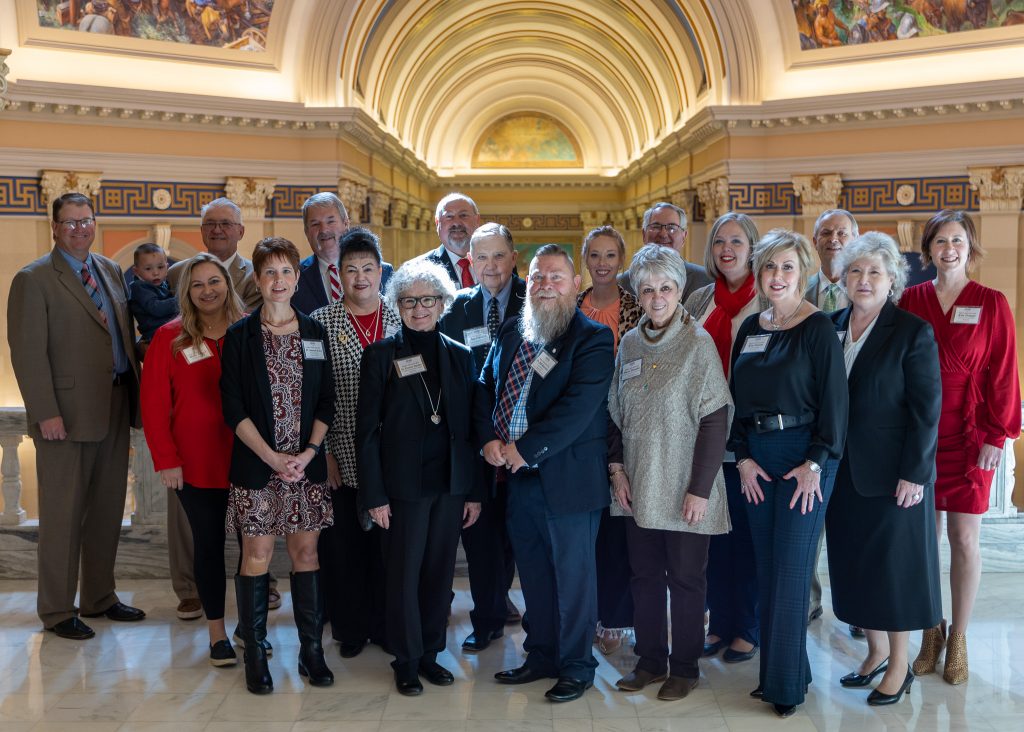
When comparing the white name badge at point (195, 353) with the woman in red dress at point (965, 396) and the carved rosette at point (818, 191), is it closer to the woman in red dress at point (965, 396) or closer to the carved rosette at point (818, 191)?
the woman in red dress at point (965, 396)

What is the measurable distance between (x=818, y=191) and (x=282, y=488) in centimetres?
1243

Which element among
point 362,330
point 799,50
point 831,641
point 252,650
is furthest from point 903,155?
point 252,650

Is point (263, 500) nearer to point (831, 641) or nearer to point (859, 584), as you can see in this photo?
point (859, 584)

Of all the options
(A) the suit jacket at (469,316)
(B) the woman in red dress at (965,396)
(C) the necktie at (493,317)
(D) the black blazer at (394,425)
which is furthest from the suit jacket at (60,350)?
(B) the woman in red dress at (965,396)

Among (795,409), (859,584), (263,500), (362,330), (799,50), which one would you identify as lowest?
(859,584)

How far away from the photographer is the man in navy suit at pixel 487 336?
15.6 feet

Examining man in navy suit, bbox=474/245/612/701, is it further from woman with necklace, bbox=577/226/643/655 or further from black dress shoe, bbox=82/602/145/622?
black dress shoe, bbox=82/602/145/622

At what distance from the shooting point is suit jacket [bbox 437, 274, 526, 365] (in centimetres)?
484

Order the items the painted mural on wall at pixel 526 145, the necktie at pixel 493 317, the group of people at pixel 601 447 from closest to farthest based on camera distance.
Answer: the group of people at pixel 601 447 → the necktie at pixel 493 317 → the painted mural on wall at pixel 526 145

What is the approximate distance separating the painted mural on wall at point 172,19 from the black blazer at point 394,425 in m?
11.8

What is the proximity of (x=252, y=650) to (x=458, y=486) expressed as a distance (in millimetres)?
1287

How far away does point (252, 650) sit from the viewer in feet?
14.2

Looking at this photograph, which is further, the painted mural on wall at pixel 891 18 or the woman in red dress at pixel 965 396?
the painted mural on wall at pixel 891 18

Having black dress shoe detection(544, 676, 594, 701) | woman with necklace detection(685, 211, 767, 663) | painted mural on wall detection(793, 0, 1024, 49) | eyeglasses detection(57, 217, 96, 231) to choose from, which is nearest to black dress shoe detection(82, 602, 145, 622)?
eyeglasses detection(57, 217, 96, 231)
